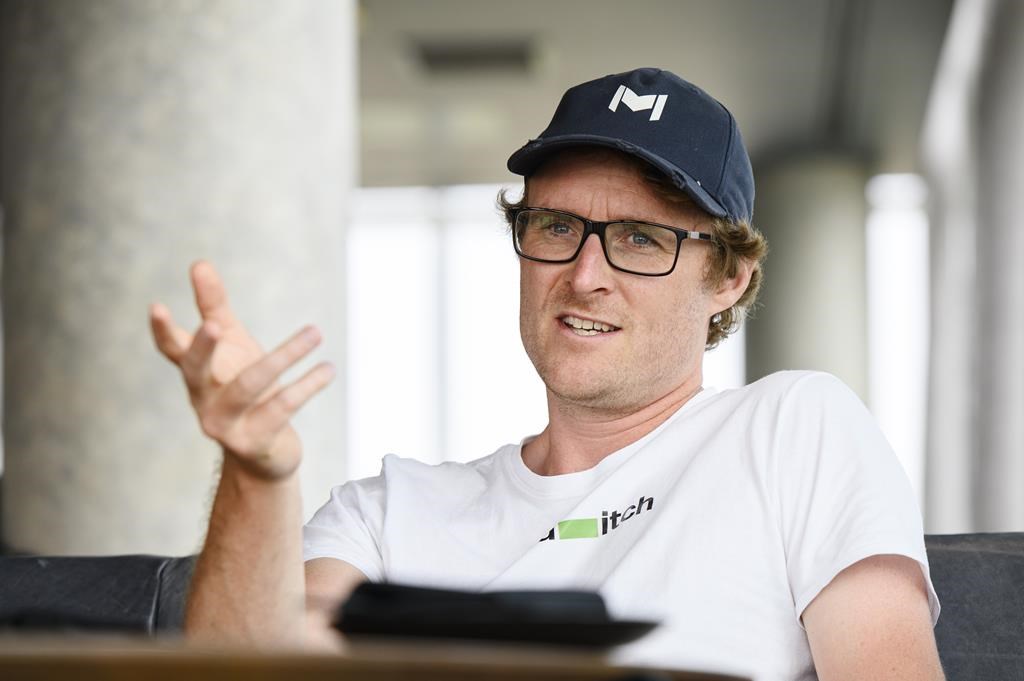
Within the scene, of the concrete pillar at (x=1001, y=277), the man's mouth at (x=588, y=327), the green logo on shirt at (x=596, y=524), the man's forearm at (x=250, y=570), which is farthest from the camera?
the concrete pillar at (x=1001, y=277)

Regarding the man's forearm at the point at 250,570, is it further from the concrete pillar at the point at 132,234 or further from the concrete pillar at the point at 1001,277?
the concrete pillar at the point at 1001,277

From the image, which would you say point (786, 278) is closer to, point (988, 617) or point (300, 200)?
point (300, 200)

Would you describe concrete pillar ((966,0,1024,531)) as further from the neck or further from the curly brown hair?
the neck

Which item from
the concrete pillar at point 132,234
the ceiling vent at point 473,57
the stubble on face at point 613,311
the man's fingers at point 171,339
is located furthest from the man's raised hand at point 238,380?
the ceiling vent at point 473,57

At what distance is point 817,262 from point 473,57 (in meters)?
2.97

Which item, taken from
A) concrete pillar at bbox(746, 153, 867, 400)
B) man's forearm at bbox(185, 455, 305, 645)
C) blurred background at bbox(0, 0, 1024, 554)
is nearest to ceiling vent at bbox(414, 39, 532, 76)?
blurred background at bbox(0, 0, 1024, 554)

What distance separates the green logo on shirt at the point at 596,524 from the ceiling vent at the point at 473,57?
5586 mm

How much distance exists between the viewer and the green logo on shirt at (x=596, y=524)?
1530mm

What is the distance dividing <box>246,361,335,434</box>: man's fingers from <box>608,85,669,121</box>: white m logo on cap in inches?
32.6

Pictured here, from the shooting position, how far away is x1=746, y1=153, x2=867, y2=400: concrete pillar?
8.78 metres

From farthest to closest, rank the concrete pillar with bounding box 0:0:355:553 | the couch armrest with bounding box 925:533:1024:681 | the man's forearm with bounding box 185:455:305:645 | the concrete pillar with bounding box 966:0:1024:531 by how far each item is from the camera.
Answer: the concrete pillar with bounding box 966:0:1024:531 < the concrete pillar with bounding box 0:0:355:553 < the couch armrest with bounding box 925:533:1024:681 < the man's forearm with bounding box 185:455:305:645

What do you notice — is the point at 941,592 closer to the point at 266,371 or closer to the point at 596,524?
the point at 596,524

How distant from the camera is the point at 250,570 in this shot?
4.06 feet

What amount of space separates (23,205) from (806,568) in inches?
98.4
